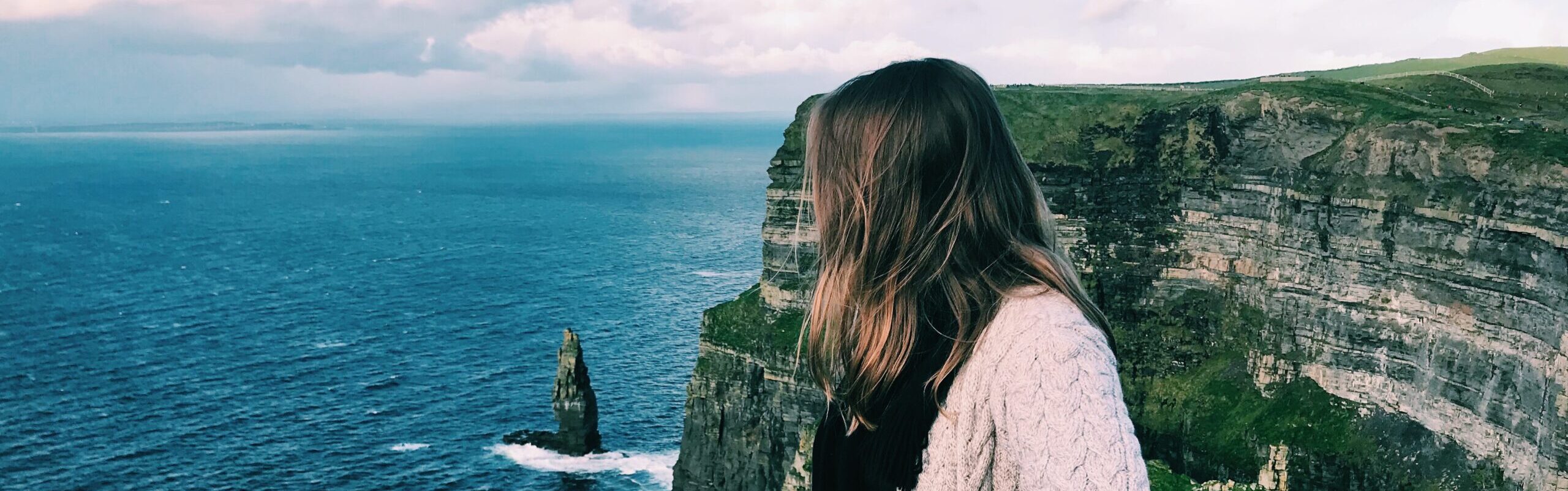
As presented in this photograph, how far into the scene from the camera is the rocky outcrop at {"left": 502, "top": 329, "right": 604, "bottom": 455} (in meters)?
62.1

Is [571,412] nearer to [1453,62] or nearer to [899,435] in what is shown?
[899,435]

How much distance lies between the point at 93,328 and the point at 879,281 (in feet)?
332

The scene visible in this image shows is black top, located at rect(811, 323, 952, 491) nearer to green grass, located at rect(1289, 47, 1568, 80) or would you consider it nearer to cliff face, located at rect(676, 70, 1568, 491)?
cliff face, located at rect(676, 70, 1568, 491)

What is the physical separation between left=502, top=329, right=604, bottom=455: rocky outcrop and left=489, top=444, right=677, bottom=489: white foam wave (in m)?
0.48

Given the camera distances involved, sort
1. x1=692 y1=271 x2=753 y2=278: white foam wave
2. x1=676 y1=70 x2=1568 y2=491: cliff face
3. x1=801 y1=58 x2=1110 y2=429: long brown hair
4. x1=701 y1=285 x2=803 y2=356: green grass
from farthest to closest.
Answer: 1. x1=692 y1=271 x2=753 y2=278: white foam wave
2. x1=701 y1=285 x2=803 y2=356: green grass
3. x1=676 y1=70 x2=1568 y2=491: cliff face
4. x1=801 y1=58 x2=1110 y2=429: long brown hair

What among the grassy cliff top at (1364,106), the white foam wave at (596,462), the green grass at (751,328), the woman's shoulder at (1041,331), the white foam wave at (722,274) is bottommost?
the white foam wave at (596,462)

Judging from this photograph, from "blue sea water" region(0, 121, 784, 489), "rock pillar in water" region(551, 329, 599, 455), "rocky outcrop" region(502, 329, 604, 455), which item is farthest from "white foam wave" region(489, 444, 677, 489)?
"rock pillar in water" region(551, 329, 599, 455)

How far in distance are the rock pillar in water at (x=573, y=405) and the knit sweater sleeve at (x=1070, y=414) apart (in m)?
59.8

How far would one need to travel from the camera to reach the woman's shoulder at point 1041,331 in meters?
3.51

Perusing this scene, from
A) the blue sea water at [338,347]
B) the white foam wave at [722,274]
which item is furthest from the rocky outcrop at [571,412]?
the white foam wave at [722,274]

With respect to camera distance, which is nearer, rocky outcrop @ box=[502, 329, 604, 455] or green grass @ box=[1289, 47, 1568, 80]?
rocky outcrop @ box=[502, 329, 604, 455]

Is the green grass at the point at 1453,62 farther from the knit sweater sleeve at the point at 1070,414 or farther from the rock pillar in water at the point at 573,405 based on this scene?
the knit sweater sleeve at the point at 1070,414

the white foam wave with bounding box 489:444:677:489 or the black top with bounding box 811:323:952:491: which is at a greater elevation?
the black top with bounding box 811:323:952:491

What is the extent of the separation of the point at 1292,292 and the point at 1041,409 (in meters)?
46.1
